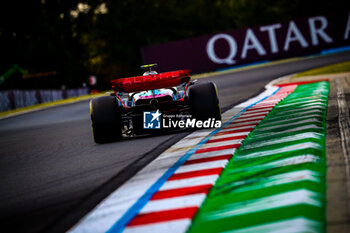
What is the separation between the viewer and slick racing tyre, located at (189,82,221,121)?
9.45m

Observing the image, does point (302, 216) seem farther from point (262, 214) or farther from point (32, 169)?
point (32, 169)

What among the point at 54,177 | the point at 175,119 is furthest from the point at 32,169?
the point at 175,119

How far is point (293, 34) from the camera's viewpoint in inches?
1389

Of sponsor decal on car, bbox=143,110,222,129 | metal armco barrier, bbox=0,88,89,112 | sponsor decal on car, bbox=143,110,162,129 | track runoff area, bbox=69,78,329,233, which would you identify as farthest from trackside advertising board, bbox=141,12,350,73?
track runoff area, bbox=69,78,329,233

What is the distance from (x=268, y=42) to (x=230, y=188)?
31.1 metres

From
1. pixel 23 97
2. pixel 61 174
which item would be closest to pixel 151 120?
pixel 61 174

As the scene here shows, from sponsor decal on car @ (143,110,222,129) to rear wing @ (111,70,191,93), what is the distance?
1.59 ft

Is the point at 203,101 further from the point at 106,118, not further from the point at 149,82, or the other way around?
the point at 106,118

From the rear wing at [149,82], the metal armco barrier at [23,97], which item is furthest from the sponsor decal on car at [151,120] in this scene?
the metal armco barrier at [23,97]

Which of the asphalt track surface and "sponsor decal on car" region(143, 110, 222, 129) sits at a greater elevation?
"sponsor decal on car" region(143, 110, 222, 129)

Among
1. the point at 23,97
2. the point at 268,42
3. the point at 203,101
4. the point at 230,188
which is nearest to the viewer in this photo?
the point at 230,188

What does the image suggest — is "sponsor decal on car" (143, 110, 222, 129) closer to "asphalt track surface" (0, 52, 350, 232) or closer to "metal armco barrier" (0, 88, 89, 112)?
"asphalt track surface" (0, 52, 350, 232)

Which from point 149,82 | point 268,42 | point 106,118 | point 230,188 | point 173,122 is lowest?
point 230,188

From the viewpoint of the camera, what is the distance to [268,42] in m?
35.4
